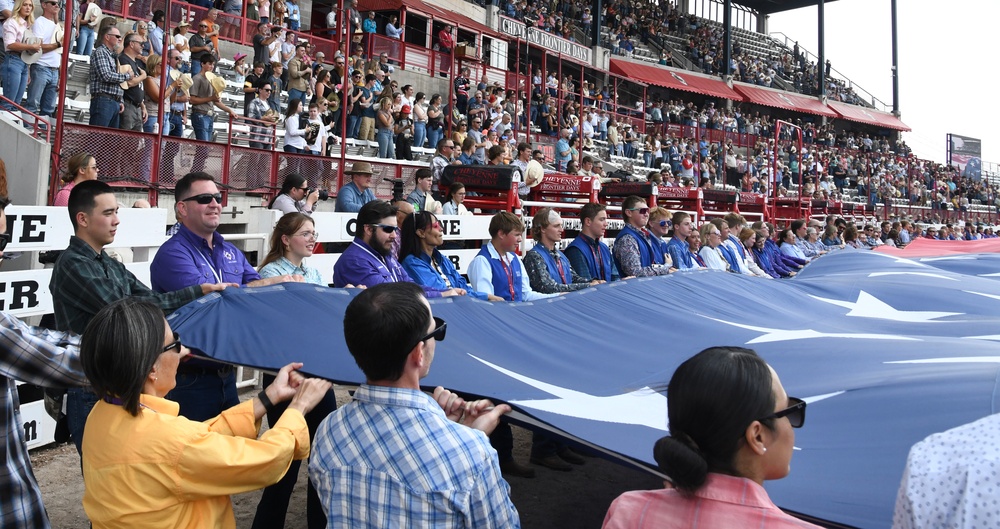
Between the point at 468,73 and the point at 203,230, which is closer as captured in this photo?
the point at 203,230

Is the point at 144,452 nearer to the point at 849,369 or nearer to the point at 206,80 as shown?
the point at 849,369

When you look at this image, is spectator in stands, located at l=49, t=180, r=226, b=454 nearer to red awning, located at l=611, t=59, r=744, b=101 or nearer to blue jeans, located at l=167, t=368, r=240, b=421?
blue jeans, located at l=167, t=368, r=240, b=421

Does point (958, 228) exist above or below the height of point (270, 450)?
above

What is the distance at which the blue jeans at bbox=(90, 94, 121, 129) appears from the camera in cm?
913

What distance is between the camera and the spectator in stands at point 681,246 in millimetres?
9008

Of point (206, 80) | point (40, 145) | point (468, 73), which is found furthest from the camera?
point (468, 73)

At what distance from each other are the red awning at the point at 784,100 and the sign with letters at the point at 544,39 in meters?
11.6

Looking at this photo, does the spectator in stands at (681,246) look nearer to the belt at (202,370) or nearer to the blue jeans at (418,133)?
the belt at (202,370)

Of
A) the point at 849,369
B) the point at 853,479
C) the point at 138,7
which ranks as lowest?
the point at 853,479

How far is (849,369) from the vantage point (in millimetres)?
3406

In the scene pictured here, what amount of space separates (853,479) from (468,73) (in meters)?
21.9

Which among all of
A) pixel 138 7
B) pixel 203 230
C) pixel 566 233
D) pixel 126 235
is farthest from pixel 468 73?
pixel 203 230

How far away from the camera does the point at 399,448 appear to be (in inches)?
84.1

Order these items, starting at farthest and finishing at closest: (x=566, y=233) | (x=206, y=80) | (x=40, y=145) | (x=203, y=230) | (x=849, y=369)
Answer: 1. (x=566, y=233)
2. (x=206, y=80)
3. (x=40, y=145)
4. (x=203, y=230)
5. (x=849, y=369)
